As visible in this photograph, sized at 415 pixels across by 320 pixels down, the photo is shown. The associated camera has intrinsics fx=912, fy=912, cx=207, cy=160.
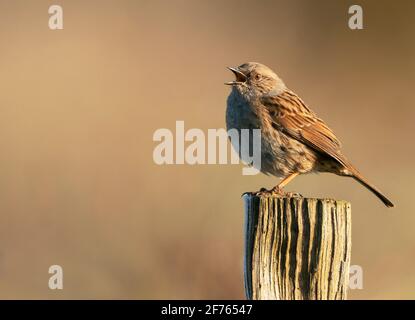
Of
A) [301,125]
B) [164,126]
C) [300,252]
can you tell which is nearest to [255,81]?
[301,125]

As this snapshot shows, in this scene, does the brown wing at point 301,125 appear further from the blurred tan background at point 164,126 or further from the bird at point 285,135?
the blurred tan background at point 164,126

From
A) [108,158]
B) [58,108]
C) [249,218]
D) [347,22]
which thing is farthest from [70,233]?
[347,22]

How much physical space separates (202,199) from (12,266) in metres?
2.33

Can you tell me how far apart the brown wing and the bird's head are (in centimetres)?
14

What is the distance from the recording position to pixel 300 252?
5.52m

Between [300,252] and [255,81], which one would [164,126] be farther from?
[300,252]

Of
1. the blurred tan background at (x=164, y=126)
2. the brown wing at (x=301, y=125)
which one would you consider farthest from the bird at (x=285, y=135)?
the blurred tan background at (x=164, y=126)

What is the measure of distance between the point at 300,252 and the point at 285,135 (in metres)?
2.35

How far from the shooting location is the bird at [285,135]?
7.67m

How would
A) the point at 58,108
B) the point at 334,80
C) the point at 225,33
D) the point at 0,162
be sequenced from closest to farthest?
the point at 0,162, the point at 58,108, the point at 334,80, the point at 225,33

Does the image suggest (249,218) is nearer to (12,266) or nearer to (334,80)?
(12,266)

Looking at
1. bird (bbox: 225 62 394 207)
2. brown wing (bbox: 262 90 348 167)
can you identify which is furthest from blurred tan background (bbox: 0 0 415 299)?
brown wing (bbox: 262 90 348 167)

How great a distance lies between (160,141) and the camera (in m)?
11.3

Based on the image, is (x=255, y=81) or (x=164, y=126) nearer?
(x=255, y=81)
